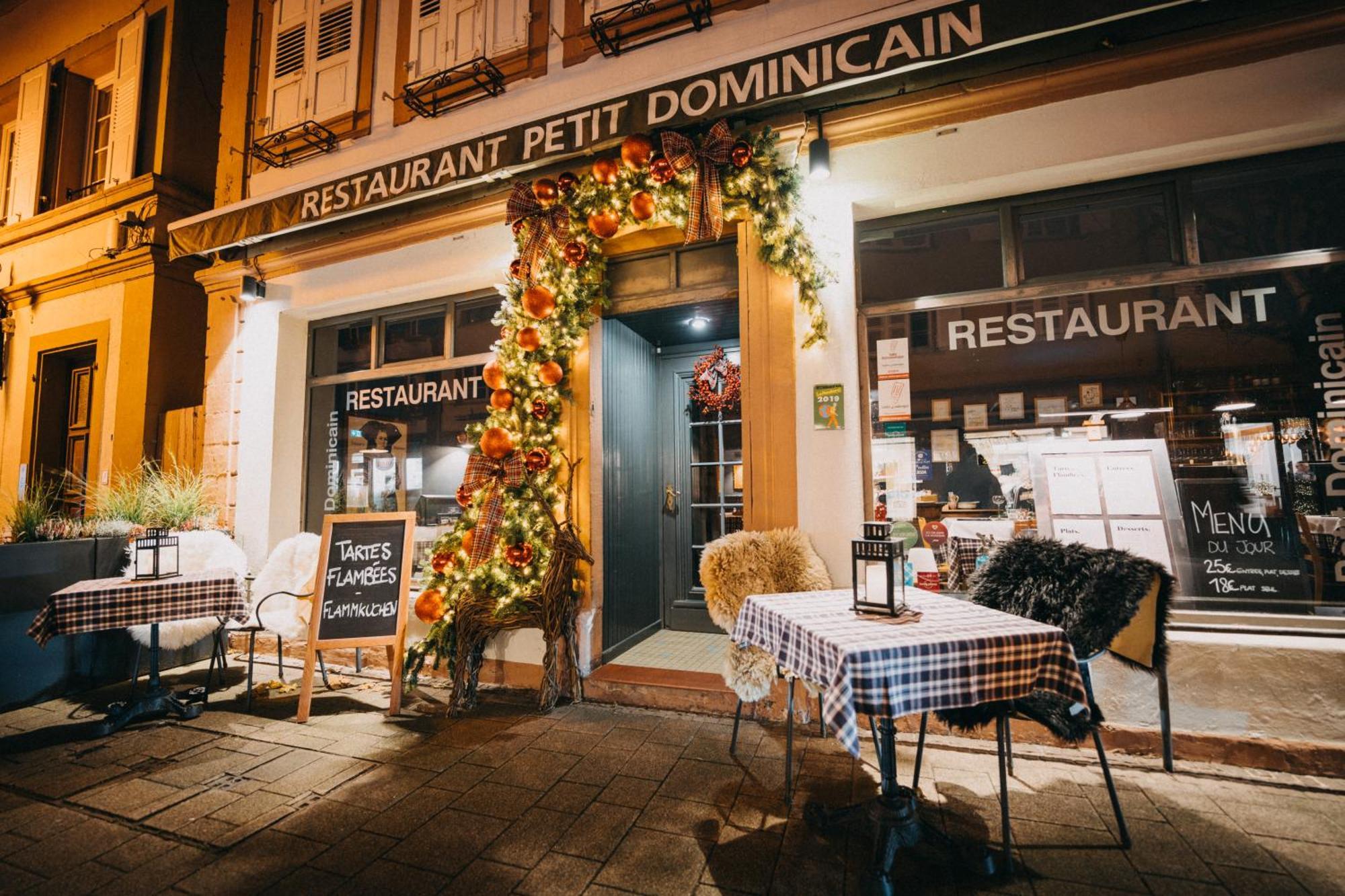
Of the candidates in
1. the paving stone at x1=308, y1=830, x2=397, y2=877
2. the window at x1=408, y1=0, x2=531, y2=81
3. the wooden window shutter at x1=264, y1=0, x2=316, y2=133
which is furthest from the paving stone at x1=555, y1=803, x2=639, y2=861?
the wooden window shutter at x1=264, y1=0, x2=316, y2=133

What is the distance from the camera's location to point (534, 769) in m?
3.20

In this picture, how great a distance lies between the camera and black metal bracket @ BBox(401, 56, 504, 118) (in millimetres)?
5395

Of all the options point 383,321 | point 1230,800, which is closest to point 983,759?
point 1230,800

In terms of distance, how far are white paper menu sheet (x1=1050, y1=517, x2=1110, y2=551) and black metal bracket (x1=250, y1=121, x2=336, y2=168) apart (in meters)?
7.44

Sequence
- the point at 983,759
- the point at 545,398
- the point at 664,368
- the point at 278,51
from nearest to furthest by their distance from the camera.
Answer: the point at 983,759, the point at 545,398, the point at 664,368, the point at 278,51

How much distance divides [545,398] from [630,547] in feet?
5.15

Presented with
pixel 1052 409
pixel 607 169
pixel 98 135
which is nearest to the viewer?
pixel 1052 409

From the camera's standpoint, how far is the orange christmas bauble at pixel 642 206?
4.17 m

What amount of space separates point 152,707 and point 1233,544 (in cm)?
685

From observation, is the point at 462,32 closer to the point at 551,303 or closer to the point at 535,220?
the point at 535,220

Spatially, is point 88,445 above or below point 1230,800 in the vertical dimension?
above

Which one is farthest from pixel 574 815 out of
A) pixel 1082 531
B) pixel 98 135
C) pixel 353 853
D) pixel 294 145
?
pixel 98 135

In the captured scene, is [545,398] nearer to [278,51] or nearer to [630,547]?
[630,547]

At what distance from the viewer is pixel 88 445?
26.1ft
